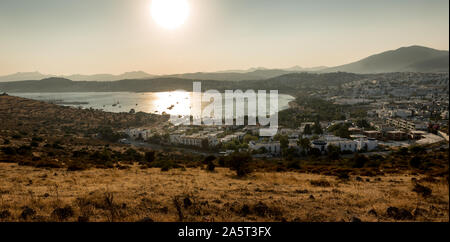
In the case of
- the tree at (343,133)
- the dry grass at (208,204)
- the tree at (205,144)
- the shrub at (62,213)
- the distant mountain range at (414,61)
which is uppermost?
the distant mountain range at (414,61)

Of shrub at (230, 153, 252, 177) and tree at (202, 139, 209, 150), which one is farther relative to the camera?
tree at (202, 139, 209, 150)

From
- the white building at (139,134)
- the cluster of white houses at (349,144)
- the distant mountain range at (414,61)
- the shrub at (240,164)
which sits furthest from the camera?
the distant mountain range at (414,61)

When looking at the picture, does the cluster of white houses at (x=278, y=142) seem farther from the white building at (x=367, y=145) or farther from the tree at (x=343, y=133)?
the tree at (x=343, y=133)

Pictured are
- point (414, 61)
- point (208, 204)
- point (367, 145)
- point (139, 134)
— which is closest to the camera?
point (208, 204)

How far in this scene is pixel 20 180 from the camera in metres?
6.79

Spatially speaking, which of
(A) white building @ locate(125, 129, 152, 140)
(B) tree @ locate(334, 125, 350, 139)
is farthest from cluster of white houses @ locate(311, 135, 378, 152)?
(A) white building @ locate(125, 129, 152, 140)

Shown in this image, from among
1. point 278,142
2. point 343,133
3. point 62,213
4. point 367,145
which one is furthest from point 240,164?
point 343,133

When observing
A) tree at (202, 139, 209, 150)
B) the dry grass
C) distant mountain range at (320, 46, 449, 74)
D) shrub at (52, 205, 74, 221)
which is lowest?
tree at (202, 139, 209, 150)

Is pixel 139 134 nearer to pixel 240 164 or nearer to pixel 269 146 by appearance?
pixel 269 146

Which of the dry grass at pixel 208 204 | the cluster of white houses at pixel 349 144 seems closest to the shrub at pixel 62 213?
the dry grass at pixel 208 204

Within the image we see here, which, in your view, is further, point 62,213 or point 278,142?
point 278,142

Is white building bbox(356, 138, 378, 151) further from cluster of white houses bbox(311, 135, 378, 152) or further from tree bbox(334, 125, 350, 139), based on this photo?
tree bbox(334, 125, 350, 139)
